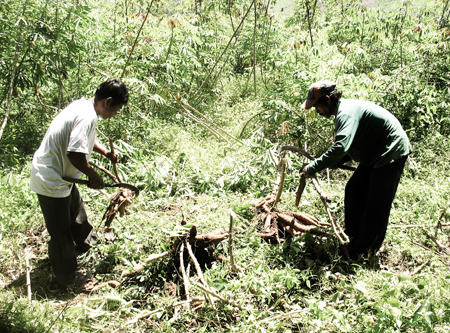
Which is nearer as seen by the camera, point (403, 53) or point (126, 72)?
point (126, 72)

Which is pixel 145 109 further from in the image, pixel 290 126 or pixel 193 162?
pixel 290 126

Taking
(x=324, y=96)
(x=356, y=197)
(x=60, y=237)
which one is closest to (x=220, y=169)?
(x=356, y=197)

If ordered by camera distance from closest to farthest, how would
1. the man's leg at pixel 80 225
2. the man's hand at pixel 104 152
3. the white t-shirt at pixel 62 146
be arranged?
the white t-shirt at pixel 62 146 → the man's leg at pixel 80 225 → the man's hand at pixel 104 152

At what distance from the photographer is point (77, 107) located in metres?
2.16

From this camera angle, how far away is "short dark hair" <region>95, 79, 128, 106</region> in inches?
86.9

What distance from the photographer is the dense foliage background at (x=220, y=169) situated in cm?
212

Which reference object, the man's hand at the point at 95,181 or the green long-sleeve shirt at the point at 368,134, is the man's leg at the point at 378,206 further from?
the man's hand at the point at 95,181

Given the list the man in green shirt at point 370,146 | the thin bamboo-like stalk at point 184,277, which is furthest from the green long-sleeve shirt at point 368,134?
the thin bamboo-like stalk at point 184,277

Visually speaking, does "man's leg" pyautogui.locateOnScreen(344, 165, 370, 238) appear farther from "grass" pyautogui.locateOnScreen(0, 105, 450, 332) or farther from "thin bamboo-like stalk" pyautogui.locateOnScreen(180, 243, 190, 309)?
"thin bamboo-like stalk" pyautogui.locateOnScreen(180, 243, 190, 309)

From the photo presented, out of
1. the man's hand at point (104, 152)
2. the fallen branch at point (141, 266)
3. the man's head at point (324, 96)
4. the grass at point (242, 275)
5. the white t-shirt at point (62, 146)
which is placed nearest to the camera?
the grass at point (242, 275)

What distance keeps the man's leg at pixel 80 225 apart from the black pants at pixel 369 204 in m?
2.23

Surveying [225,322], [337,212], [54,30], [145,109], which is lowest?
[225,322]

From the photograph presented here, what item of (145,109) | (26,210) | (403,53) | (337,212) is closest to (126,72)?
→ (145,109)

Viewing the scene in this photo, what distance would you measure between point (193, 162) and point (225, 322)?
235cm
